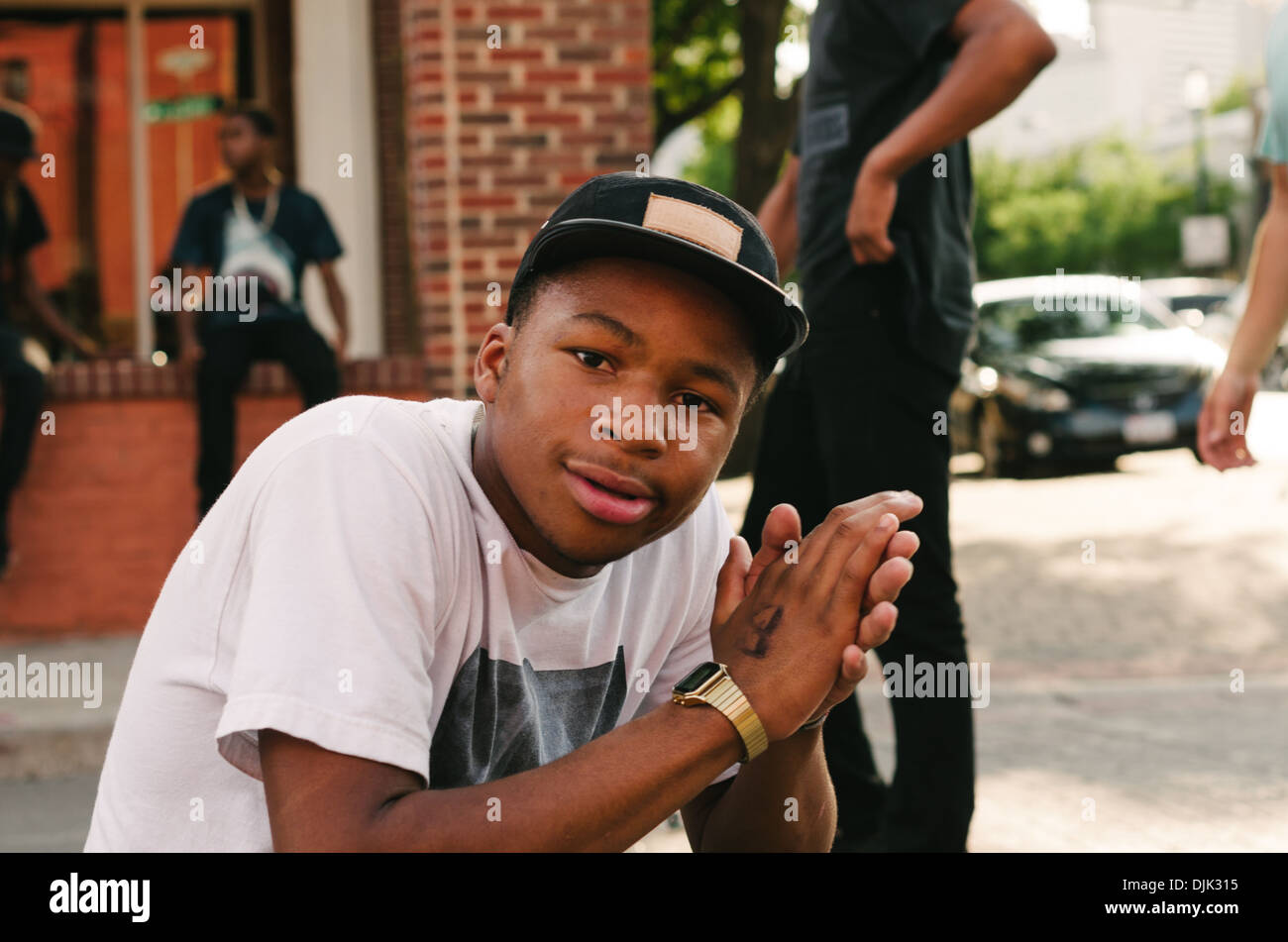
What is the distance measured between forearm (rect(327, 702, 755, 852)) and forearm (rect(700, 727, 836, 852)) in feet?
1.10

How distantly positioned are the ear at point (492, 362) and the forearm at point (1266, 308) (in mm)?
2068

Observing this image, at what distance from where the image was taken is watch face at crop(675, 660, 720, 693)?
168 centimetres

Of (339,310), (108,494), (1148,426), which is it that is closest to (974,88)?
(339,310)

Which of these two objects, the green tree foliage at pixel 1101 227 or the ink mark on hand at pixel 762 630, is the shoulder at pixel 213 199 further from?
the green tree foliage at pixel 1101 227

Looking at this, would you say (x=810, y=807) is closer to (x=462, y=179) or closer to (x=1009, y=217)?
(x=462, y=179)

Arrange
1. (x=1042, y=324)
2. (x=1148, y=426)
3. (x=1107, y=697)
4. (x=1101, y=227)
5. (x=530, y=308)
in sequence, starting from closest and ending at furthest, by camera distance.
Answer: (x=530, y=308) → (x=1107, y=697) → (x=1148, y=426) → (x=1042, y=324) → (x=1101, y=227)

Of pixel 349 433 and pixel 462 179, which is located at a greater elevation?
pixel 462 179

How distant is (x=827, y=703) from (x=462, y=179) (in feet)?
16.9

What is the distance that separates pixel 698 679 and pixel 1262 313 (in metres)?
2.24

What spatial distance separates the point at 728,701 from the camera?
1689 mm

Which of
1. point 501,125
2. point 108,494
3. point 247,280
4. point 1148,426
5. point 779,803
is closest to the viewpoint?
point 779,803

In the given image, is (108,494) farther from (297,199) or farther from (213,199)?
(297,199)
